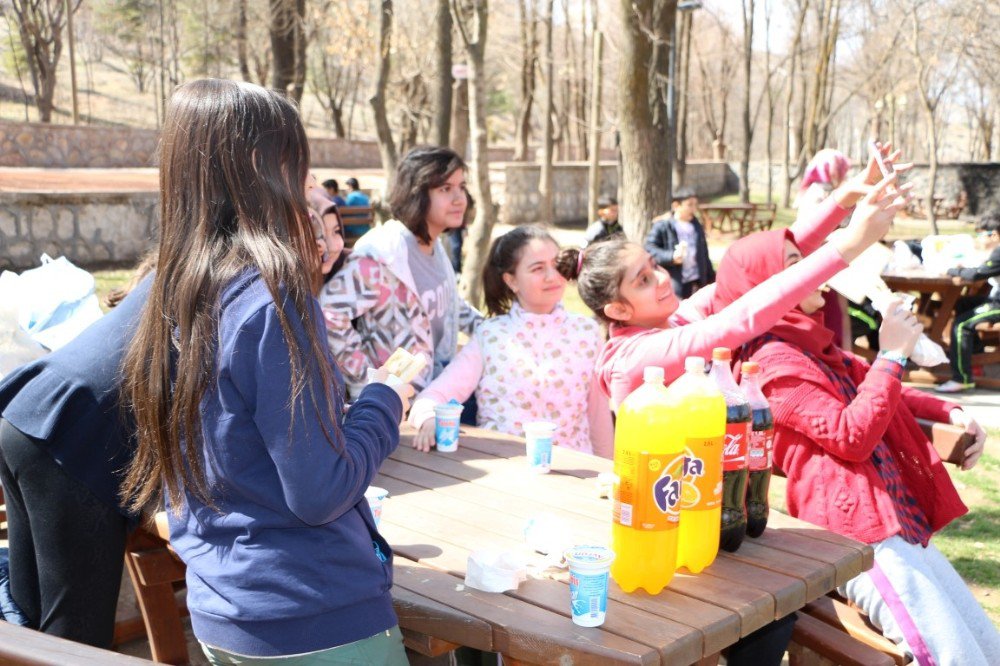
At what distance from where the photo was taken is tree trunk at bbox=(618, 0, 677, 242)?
8.25 meters

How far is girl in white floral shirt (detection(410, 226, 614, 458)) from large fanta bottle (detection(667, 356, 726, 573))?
1.33 metres

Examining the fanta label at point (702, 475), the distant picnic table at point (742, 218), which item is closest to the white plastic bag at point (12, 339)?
the fanta label at point (702, 475)

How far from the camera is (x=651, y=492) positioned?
5.93ft

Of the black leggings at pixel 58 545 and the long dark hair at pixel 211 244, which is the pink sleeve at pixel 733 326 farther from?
the black leggings at pixel 58 545

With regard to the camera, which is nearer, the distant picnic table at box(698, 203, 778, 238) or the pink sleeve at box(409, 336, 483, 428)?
the pink sleeve at box(409, 336, 483, 428)

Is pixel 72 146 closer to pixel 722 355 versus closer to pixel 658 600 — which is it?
pixel 722 355

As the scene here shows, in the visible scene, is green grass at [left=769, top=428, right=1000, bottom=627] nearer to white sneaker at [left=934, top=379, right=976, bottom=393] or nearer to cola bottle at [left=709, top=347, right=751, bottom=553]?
white sneaker at [left=934, top=379, right=976, bottom=393]

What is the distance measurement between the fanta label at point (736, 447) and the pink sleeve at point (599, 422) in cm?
136

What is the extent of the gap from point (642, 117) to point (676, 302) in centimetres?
572

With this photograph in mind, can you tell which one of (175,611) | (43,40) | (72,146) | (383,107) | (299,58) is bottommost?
(175,611)

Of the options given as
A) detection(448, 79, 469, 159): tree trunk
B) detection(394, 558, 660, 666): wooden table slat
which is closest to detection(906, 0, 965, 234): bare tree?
detection(448, 79, 469, 159): tree trunk

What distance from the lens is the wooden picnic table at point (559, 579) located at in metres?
1.78

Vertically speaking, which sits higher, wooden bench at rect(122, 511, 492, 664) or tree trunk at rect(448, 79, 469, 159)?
tree trunk at rect(448, 79, 469, 159)

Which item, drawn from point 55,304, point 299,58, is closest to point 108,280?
point 55,304
